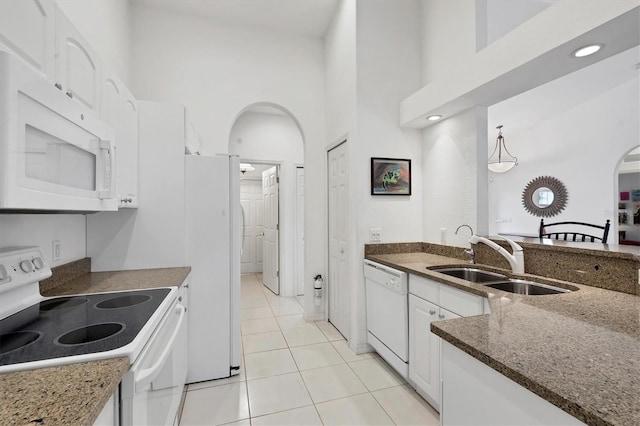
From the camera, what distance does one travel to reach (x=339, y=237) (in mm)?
3094

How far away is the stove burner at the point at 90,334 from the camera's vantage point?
99 centimetres

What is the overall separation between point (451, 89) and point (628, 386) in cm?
204

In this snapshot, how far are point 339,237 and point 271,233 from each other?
199 centimetres

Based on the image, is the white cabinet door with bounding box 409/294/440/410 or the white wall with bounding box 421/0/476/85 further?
the white wall with bounding box 421/0/476/85

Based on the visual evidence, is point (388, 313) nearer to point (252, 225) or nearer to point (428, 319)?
point (428, 319)

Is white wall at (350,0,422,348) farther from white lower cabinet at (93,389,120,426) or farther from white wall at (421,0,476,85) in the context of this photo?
white lower cabinet at (93,389,120,426)

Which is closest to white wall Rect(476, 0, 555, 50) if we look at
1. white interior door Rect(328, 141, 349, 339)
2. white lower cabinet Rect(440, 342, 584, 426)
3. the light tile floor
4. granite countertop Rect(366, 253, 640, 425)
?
white interior door Rect(328, 141, 349, 339)

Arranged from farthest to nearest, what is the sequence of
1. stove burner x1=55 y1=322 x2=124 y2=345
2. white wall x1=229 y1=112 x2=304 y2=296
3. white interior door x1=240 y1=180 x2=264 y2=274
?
white interior door x1=240 y1=180 x2=264 y2=274
white wall x1=229 y1=112 x2=304 y2=296
stove burner x1=55 y1=322 x2=124 y2=345

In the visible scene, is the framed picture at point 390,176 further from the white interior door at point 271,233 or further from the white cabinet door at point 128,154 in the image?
the white interior door at point 271,233

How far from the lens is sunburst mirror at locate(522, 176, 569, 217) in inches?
199

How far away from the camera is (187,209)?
7.32ft

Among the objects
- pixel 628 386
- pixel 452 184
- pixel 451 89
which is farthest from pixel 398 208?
pixel 628 386

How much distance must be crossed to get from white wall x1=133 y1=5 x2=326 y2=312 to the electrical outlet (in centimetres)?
171

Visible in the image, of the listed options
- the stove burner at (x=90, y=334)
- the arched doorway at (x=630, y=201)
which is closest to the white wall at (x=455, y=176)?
the stove burner at (x=90, y=334)
